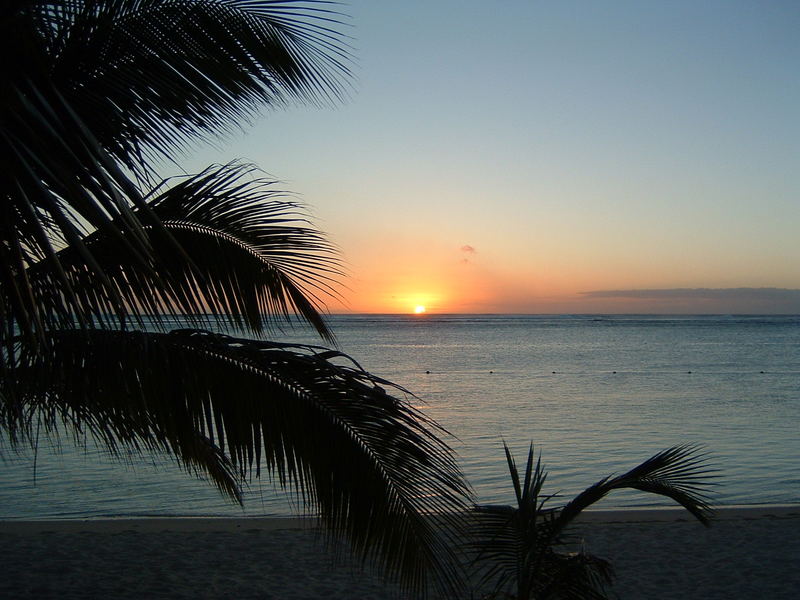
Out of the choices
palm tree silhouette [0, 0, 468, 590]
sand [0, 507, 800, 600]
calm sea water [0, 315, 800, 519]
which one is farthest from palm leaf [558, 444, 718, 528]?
calm sea water [0, 315, 800, 519]

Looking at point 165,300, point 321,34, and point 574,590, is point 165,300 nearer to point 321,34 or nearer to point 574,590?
point 321,34

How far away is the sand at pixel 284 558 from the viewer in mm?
7066

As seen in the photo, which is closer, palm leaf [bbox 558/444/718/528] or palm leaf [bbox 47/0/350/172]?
palm leaf [bbox 47/0/350/172]

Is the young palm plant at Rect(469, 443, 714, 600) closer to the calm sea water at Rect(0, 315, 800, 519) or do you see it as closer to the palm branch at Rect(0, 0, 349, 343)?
the palm branch at Rect(0, 0, 349, 343)

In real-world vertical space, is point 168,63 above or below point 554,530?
above

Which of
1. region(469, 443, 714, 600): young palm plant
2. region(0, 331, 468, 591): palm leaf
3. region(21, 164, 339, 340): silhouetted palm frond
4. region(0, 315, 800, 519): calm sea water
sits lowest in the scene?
region(0, 315, 800, 519): calm sea water

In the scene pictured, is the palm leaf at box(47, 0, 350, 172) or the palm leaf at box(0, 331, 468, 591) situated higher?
the palm leaf at box(47, 0, 350, 172)

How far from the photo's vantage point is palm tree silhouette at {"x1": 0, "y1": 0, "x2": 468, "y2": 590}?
2.77 meters

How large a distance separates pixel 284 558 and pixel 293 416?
16.5ft

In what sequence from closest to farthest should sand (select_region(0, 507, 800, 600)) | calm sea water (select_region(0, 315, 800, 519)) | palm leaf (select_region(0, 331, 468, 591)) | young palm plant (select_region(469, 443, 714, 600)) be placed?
palm leaf (select_region(0, 331, 468, 591))
young palm plant (select_region(469, 443, 714, 600))
sand (select_region(0, 507, 800, 600))
calm sea water (select_region(0, 315, 800, 519))

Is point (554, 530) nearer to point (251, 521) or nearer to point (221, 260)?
point (221, 260)

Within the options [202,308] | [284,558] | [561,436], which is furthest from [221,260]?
[561,436]

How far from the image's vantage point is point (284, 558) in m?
8.09

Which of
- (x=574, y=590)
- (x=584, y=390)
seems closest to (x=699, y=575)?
(x=574, y=590)
